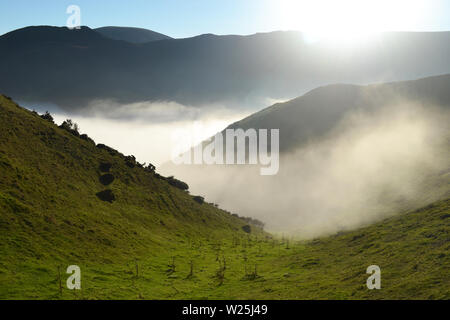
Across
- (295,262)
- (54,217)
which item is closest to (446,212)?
(295,262)

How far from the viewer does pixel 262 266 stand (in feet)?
175

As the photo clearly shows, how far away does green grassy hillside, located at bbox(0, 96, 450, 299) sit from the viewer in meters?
33.5

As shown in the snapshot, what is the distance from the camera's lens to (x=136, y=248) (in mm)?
52469

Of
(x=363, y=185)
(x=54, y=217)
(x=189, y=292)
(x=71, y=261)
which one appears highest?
(x=363, y=185)

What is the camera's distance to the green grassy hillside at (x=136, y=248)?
33.5 meters

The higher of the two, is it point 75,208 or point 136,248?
point 75,208

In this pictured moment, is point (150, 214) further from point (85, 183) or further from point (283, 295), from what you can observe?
point (283, 295)

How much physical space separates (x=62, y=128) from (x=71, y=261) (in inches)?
2277

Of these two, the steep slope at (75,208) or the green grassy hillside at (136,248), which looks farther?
the steep slope at (75,208)

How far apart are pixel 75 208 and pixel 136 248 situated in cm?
1309

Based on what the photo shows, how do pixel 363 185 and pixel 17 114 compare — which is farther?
pixel 363 185

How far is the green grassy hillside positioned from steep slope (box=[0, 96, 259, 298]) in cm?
23

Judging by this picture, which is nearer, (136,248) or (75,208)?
(136,248)

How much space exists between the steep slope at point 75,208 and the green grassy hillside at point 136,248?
0.23 metres
